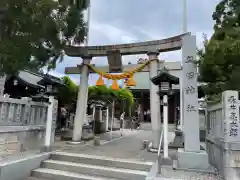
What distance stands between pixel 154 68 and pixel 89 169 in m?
5.13

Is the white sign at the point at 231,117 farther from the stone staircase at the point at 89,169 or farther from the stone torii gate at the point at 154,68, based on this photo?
the stone staircase at the point at 89,169

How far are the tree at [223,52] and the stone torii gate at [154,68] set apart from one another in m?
0.47

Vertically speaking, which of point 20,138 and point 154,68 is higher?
point 154,68

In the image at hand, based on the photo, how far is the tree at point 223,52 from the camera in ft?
16.4

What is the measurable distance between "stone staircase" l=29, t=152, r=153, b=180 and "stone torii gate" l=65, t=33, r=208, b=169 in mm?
1607

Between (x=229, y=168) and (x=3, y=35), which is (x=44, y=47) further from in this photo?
(x=229, y=168)


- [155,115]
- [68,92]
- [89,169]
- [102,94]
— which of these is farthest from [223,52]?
[102,94]

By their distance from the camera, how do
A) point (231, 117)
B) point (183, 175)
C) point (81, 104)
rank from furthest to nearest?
1. point (81, 104)
2. point (183, 175)
3. point (231, 117)

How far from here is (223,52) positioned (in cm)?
496

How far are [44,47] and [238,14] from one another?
5.82 meters

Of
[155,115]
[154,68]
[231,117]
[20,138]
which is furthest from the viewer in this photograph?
[154,68]

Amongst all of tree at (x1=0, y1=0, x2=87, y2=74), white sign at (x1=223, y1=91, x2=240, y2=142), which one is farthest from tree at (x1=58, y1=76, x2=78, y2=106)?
white sign at (x1=223, y1=91, x2=240, y2=142)

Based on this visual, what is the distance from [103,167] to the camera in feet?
18.6

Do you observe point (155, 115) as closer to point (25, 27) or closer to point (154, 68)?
point (154, 68)
